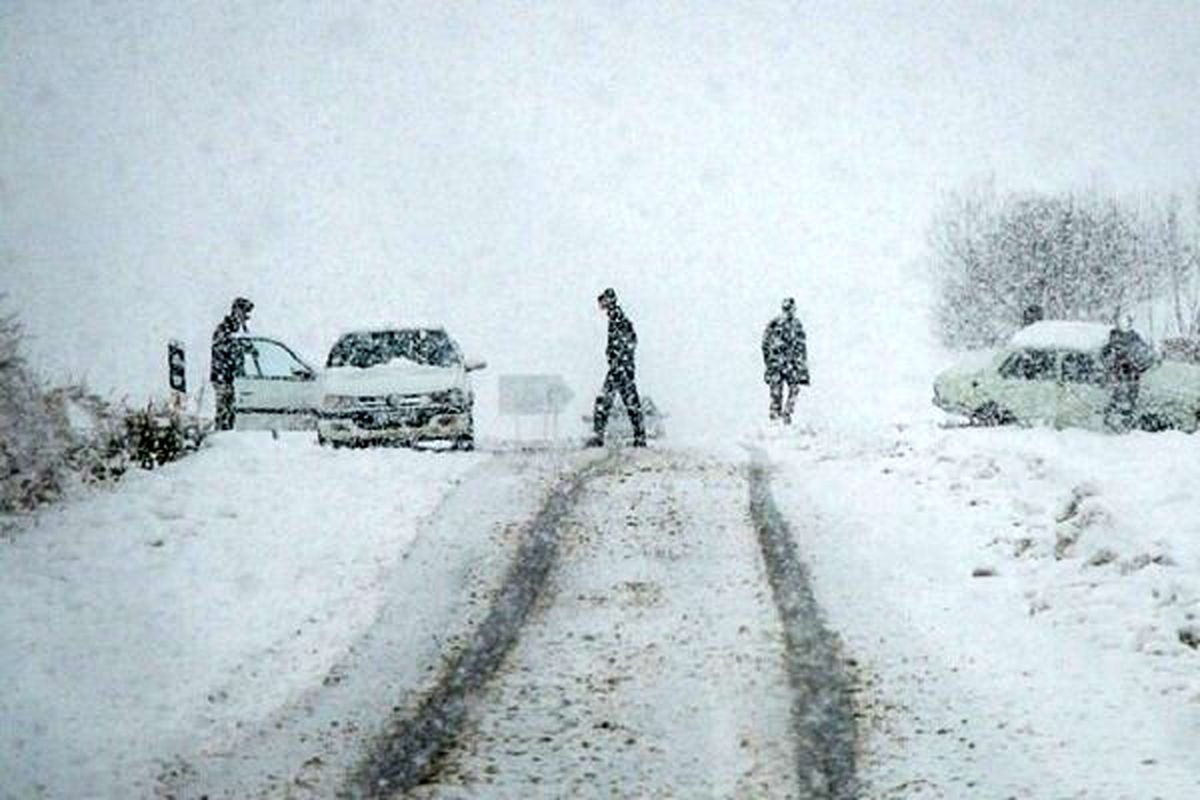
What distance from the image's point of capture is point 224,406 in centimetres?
1545

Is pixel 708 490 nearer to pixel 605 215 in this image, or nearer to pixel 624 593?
pixel 624 593

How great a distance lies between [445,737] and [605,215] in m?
143

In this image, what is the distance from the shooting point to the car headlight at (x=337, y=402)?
13781 millimetres

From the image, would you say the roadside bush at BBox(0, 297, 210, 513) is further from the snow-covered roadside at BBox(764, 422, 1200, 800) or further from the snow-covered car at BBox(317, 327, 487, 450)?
the snow-covered roadside at BBox(764, 422, 1200, 800)

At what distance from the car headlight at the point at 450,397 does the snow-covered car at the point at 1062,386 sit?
28.6ft

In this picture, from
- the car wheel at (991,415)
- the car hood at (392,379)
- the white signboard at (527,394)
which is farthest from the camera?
the white signboard at (527,394)

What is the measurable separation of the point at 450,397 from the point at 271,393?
3401 mm

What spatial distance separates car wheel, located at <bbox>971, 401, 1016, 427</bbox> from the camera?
58.2ft

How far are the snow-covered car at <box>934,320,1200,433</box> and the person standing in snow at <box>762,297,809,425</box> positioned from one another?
2776 millimetres

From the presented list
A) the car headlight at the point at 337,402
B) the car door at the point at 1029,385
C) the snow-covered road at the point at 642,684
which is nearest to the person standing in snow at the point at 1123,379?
the car door at the point at 1029,385

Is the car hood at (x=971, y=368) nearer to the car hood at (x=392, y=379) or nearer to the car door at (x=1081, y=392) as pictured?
the car door at (x=1081, y=392)

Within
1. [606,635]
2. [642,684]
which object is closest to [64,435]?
[606,635]

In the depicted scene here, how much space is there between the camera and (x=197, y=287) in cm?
7525

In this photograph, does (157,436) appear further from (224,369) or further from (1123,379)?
(1123,379)
